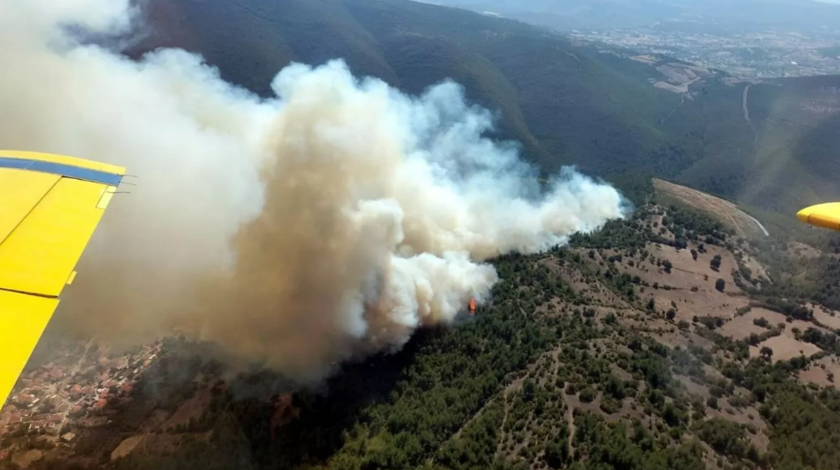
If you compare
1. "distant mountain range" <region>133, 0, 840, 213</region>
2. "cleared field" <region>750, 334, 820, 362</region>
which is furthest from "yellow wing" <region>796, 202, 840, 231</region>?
"distant mountain range" <region>133, 0, 840, 213</region>

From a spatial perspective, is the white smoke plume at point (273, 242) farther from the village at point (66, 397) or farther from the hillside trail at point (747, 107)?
the hillside trail at point (747, 107)

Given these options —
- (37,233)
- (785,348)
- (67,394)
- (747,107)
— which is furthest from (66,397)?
(747,107)

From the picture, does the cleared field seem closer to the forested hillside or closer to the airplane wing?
the forested hillside

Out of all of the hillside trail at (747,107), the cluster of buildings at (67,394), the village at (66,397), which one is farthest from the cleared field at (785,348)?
the hillside trail at (747,107)

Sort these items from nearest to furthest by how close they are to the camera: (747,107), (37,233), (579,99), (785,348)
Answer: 1. (37,233)
2. (785,348)
3. (579,99)
4. (747,107)

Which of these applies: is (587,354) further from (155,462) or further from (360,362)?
(155,462)

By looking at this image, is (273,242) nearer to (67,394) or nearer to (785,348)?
(67,394)
